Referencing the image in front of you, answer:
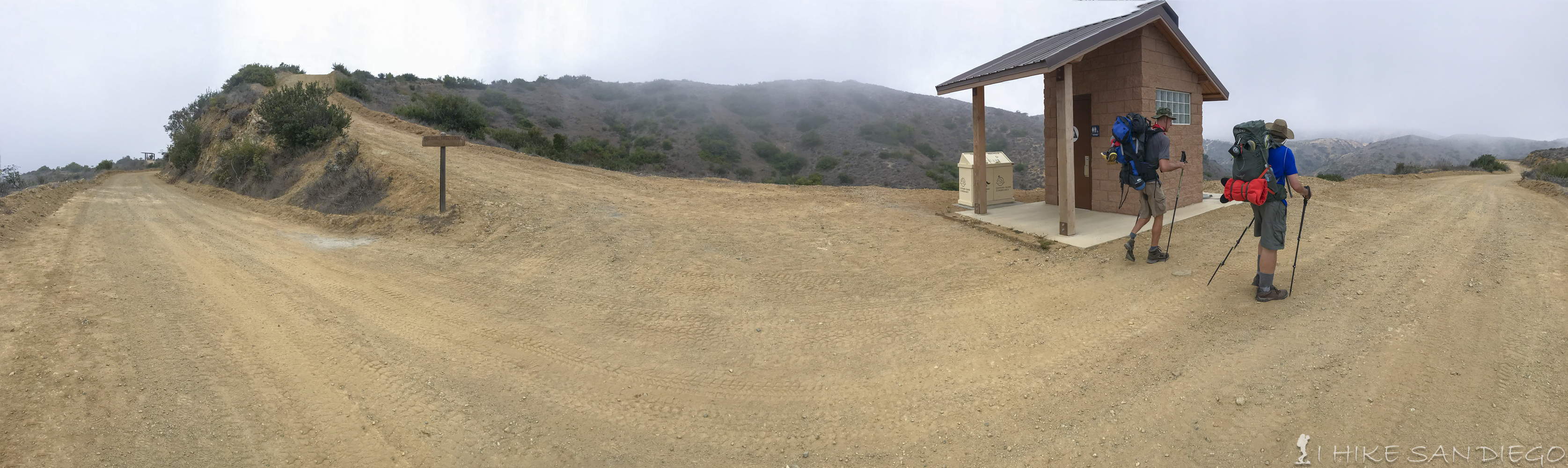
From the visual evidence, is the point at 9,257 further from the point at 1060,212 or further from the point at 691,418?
the point at 1060,212

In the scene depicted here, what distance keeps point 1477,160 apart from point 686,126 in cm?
4024

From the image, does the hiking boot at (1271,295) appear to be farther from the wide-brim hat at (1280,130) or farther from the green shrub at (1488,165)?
the green shrub at (1488,165)

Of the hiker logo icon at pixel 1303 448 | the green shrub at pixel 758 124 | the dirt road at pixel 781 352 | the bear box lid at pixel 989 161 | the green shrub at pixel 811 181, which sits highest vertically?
the green shrub at pixel 758 124

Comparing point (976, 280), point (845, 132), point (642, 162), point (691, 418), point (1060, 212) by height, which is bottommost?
point (691, 418)

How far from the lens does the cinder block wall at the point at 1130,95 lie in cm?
986

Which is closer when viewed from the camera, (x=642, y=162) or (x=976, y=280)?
(x=976, y=280)

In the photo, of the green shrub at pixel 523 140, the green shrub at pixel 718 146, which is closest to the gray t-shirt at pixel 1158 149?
the green shrub at pixel 523 140

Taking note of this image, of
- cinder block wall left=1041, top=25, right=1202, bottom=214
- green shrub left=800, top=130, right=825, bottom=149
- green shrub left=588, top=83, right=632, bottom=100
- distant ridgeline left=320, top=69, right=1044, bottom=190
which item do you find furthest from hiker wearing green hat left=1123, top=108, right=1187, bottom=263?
green shrub left=588, top=83, right=632, bottom=100

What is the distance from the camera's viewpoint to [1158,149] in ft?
22.1

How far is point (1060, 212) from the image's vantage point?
8.44 m

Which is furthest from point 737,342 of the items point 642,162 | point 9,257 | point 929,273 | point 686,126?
point 686,126

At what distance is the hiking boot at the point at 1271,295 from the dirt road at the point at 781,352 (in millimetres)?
78

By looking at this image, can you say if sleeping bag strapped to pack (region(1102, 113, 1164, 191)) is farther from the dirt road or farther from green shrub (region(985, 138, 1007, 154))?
green shrub (region(985, 138, 1007, 154))

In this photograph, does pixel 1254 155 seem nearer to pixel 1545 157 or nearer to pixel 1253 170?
pixel 1253 170
